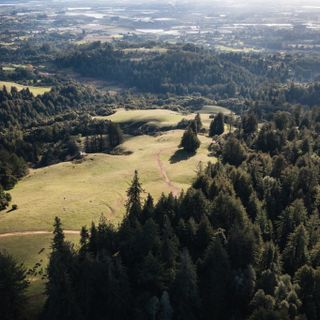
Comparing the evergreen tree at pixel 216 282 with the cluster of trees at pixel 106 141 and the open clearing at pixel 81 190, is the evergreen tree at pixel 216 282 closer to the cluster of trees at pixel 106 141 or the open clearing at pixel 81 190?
the open clearing at pixel 81 190

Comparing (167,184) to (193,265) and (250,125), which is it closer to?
(193,265)

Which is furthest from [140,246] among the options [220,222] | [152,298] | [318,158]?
[318,158]

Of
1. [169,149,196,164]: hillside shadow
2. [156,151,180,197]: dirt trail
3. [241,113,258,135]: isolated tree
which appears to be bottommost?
[169,149,196,164]: hillside shadow

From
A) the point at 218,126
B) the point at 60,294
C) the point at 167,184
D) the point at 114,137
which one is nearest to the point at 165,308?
the point at 60,294

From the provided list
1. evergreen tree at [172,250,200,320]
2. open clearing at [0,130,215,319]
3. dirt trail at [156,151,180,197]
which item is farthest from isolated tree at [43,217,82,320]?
dirt trail at [156,151,180,197]

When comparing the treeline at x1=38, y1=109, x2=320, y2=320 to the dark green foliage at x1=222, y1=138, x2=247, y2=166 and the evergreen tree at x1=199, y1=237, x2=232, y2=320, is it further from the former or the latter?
the dark green foliage at x1=222, y1=138, x2=247, y2=166
